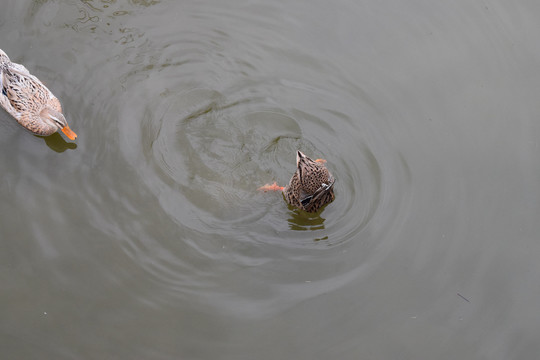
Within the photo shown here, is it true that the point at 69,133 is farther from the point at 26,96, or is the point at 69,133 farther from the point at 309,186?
the point at 309,186

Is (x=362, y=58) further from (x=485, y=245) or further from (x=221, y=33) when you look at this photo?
(x=485, y=245)

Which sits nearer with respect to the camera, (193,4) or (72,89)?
(72,89)

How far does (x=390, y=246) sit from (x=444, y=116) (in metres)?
1.93

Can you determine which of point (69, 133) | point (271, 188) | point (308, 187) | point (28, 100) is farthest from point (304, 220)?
point (28, 100)

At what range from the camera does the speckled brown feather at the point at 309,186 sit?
193 inches

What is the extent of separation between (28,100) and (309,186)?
11.1 ft

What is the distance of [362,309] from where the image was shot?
15.7ft

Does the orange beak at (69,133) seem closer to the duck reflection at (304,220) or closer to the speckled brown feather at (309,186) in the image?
the speckled brown feather at (309,186)

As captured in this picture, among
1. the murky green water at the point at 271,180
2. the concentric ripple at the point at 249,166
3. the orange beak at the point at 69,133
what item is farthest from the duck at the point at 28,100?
the concentric ripple at the point at 249,166

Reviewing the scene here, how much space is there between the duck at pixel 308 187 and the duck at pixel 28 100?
2533mm

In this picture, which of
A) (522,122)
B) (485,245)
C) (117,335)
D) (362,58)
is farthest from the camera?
(362,58)

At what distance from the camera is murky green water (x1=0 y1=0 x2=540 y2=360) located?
4645 millimetres

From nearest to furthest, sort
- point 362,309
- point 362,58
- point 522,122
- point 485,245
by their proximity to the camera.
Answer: point 362,309 → point 485,245 → point 522,122 → point 362,58

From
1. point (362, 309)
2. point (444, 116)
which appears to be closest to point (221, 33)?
point (444, 116)
